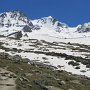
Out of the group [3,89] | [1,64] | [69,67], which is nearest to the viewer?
[3,89]

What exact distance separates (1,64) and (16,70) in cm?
405

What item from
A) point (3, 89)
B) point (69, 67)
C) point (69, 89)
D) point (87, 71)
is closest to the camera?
point (3, 89)

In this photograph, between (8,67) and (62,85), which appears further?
(8,67)

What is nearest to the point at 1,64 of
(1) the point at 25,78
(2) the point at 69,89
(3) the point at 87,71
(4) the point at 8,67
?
(4) the point at 8,67

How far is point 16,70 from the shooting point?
39.3 metres

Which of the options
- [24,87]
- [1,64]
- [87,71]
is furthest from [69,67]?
[24,87]

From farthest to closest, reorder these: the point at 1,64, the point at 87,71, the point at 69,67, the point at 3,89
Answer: the point at 69,67, the point at 87,71, the point at 1,64, the point at 3,89

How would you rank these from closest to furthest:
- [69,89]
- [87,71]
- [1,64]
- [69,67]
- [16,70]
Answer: [69,89], [16,70], [1,64], [87,71], [69,67]

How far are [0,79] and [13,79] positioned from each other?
1.24 meters

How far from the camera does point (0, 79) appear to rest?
33.1 m

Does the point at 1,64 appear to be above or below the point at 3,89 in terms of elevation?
above

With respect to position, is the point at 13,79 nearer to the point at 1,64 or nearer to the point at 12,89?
the point at 12,89

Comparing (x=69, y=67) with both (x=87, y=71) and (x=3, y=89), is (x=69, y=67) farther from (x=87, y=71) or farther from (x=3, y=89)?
(x=3, y=89)

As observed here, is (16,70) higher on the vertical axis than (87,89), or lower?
higher
